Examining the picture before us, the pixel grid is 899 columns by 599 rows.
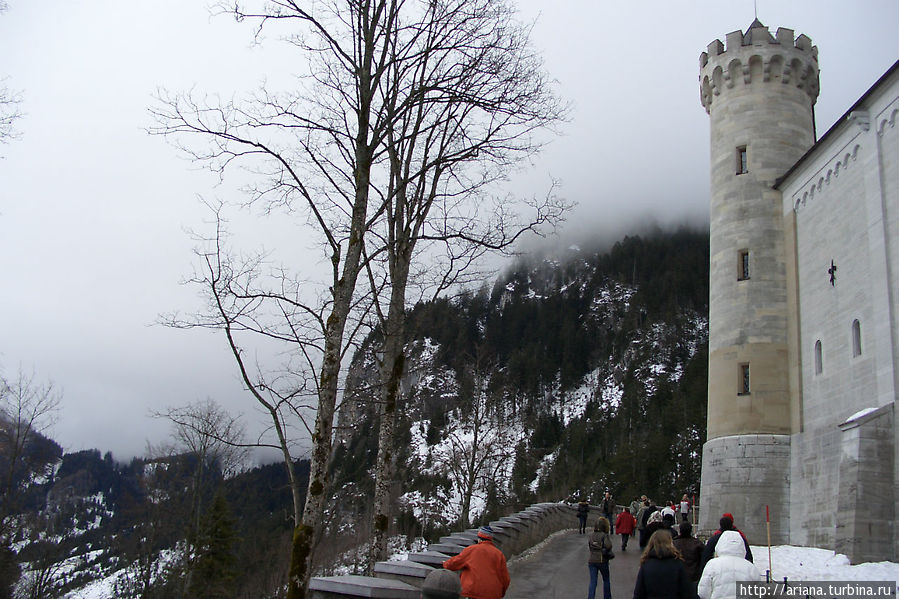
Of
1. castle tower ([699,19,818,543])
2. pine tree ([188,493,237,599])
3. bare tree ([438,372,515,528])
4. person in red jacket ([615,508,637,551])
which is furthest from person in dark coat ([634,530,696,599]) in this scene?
pine tree ([188,493,237,599])

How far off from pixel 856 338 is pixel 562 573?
10434mm

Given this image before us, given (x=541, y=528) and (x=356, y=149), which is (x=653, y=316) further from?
(x=356, y=149)

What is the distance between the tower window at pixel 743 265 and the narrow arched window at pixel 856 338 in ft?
19.0

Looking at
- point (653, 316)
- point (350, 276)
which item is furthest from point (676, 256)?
point (350, 276)

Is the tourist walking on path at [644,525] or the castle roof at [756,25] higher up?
the castle roof at [756,25]

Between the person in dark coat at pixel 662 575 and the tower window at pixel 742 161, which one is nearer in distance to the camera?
the person in dark coat at pixel 662 575

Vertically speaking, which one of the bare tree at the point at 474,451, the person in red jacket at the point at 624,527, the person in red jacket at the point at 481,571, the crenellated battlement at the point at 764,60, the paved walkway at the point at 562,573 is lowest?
the paved walkway at the point at 562,573

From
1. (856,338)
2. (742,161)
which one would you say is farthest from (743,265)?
(856,338)

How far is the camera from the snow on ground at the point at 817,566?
1443 cm

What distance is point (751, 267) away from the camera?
2502 cm

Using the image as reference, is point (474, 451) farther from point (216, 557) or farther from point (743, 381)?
point (216, 557)

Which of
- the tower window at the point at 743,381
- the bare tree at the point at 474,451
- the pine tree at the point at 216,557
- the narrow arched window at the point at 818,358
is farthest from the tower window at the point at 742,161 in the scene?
the pine tree at the point at 216,557

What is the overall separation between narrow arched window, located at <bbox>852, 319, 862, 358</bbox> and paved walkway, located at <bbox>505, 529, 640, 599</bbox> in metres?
8.30

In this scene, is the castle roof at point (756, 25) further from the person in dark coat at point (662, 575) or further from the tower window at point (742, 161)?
the person in dark coat at point (662, 575)
